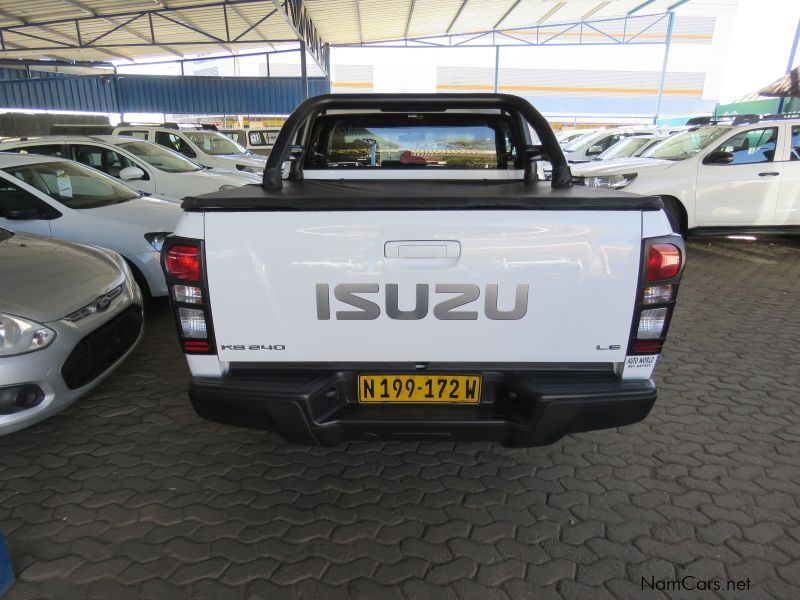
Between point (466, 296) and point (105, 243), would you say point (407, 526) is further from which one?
point (105, 243)

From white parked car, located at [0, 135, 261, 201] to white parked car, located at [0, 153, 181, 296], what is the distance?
1.36 metres

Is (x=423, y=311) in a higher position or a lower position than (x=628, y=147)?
lower

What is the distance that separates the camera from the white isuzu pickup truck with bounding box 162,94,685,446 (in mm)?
1890

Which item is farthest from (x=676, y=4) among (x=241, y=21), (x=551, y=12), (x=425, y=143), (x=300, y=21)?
(x=425, y=143)

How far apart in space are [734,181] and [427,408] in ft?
22.6

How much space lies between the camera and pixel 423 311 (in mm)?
1952

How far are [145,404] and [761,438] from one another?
3702 mm

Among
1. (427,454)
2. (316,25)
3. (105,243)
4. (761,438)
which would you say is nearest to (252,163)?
(105,243)

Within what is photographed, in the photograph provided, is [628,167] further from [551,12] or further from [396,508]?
[551,12]

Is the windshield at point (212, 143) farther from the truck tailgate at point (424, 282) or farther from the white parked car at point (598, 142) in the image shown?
the truck tailgate at point (424, 282)

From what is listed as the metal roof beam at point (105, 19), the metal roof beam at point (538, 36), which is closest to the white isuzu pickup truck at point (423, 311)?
the metal roof beam at point (105, 19)

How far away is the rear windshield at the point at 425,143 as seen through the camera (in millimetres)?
3531

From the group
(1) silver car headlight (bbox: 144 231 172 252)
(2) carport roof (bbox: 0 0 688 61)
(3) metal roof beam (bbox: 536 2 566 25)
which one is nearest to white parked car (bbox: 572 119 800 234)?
(1) silver car headlight (bbox: 144 231 172 252)

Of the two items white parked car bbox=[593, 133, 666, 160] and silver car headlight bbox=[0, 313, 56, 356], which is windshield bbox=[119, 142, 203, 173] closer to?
silver car headlight bbox=[0, 313, 56, 356]
